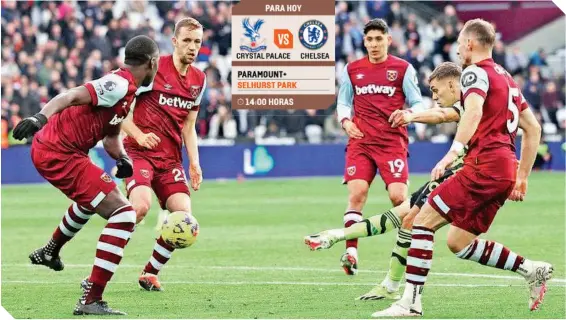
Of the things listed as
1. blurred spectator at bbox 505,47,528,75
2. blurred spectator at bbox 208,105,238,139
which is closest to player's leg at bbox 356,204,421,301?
blurred spectator at bbox 208,105,238,139

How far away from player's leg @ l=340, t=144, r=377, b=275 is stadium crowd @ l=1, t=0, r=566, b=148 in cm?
1463

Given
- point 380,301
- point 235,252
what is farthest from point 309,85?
point 380,301

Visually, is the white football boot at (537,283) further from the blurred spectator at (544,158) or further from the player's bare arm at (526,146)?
the blurred spectator at (544,158)

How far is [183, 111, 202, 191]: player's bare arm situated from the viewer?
1136cm

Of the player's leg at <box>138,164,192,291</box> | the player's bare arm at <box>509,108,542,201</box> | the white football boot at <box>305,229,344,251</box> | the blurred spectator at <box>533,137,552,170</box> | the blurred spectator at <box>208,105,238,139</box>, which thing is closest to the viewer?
the player's bare arm at <box>509,108,542,201</box>

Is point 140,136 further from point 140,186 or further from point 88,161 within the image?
point 88,161

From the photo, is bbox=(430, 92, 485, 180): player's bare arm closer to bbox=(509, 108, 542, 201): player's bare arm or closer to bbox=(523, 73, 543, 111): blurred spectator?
bbox=(509, 108, 542, 201): player's bare arm

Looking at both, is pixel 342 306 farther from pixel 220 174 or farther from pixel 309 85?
pixel 220 174

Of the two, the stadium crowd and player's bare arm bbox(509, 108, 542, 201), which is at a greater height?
player's bare arm bbox(509, 108, 542, 201)

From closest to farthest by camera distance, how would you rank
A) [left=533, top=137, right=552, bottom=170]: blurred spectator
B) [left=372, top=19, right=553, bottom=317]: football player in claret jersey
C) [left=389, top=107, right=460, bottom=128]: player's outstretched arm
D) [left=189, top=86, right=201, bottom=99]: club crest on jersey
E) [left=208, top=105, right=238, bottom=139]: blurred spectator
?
[left=372, top=19, right=553, bottom=317]: football player in claret jersey < [left=389, top=107, right=460, bottom=128]: player's outstretched arm < [left=189, top=86, right=201, bottom=99]: club crest on jersey < [left=208, top=105, right=238, bottom=139]: blurred spectator < [left=533, top=137, right=552, bottom=170]: blurred spectator

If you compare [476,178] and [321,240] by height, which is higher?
[476,178]

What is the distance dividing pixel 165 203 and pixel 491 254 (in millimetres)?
3278

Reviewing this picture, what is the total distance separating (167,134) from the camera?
1141 cm
